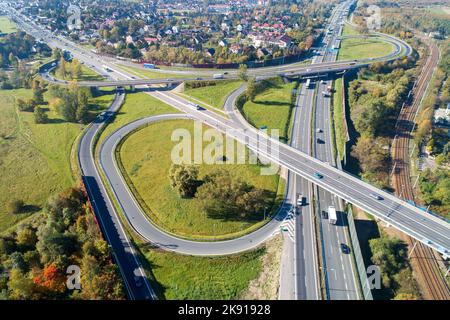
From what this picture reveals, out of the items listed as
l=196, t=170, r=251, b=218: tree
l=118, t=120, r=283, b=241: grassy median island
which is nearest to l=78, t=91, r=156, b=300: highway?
l=118, t=120, r=283, b=241: grassy median island

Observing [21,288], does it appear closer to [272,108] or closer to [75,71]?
[272,108]

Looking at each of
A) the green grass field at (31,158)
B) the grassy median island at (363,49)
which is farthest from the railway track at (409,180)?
the green grass field at (31,158)

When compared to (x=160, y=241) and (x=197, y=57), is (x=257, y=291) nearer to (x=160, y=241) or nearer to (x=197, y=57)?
(x=160, y=241)

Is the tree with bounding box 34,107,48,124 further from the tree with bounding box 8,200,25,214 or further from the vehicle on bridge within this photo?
the vehicle on bridge

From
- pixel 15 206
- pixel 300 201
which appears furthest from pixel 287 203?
pixel 15 206

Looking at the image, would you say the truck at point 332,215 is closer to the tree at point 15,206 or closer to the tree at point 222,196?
the tree at point 222,196
